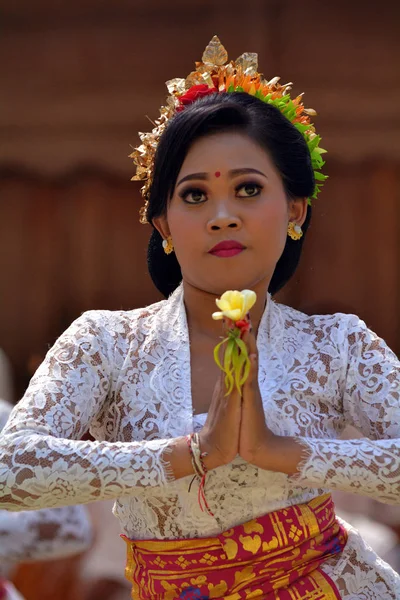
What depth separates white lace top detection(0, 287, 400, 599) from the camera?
1894 mm

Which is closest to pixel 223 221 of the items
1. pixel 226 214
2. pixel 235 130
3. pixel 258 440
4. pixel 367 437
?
pixel 226 214

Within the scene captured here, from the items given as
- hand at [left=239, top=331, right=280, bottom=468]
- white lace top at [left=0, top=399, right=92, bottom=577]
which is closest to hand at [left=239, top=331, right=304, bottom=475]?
hand at [left=239, top=331, right=280, bottom=468]

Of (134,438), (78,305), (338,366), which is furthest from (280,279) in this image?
(78,305)

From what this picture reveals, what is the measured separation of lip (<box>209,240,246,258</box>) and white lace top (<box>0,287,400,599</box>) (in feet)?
0.75

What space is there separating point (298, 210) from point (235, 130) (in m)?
0.28

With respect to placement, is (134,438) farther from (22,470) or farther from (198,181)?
(198,181)

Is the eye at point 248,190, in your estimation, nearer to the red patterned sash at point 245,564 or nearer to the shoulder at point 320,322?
the shoulder at point 320,322

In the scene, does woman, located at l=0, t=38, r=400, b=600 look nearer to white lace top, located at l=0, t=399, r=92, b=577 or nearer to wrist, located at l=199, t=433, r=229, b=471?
wrist, located at l=199, t=433, r=229, b=471

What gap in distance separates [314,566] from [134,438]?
1.53 feet

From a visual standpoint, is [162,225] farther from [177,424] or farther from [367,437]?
[367,437]

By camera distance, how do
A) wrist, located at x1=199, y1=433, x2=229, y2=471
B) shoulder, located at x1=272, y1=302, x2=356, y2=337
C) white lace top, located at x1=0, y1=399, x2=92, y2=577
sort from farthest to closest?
white lace top, located at x1=0, y1=399, x2=92, y2=577
shoulder, located at x1=272, y1=302, x2=356, y2=337
wrist, located at x1=199, y1=433, x2=229, y2=471

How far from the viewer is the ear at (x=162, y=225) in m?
2.31

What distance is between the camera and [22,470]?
1.89 m

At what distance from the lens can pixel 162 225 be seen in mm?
2326
